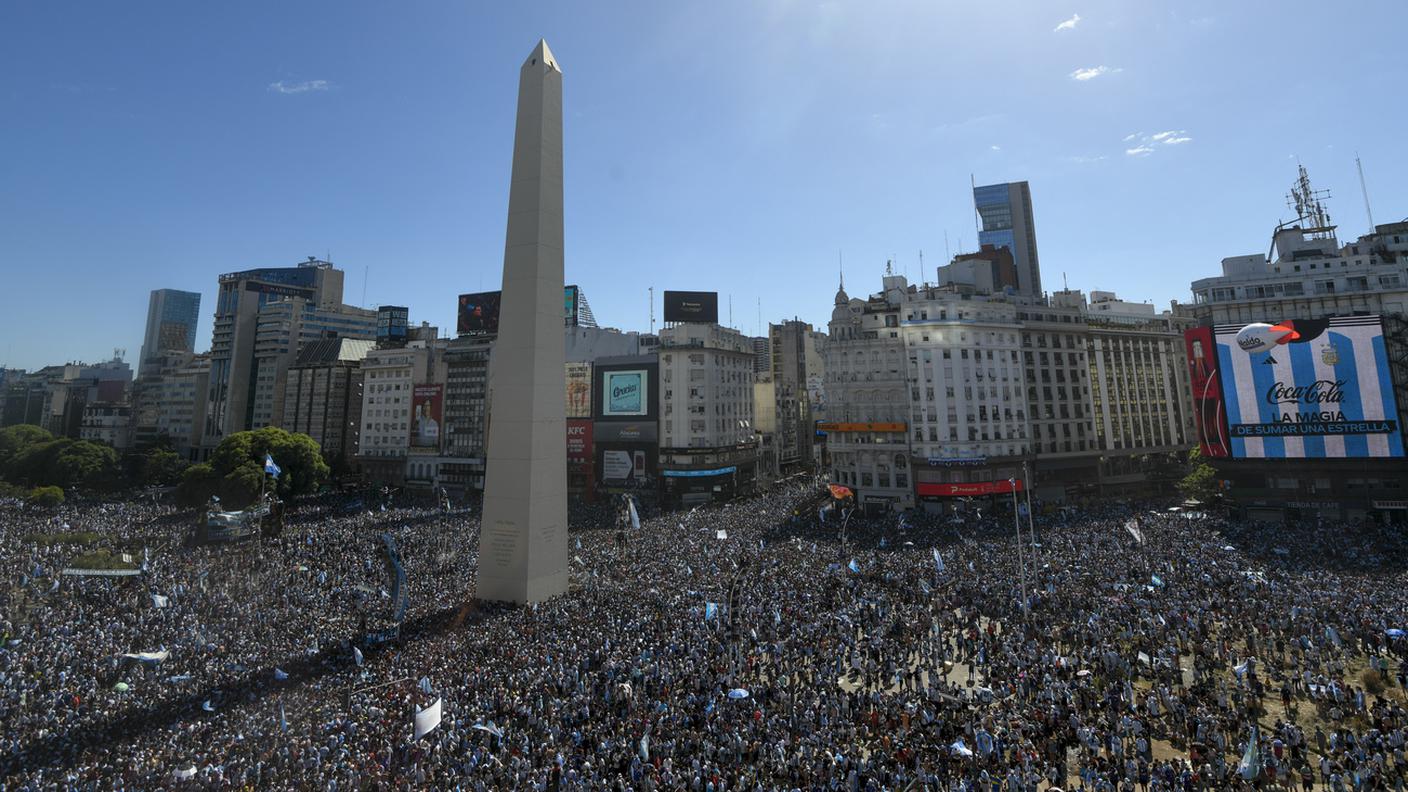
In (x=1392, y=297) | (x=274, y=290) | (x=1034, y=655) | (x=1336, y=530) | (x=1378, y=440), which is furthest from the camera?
(x=274, y=290)

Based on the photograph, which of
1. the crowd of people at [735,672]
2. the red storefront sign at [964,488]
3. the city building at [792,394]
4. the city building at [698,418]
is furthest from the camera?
the city building at [792,394]

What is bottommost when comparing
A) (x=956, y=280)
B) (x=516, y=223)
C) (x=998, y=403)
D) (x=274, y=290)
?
(x=998, y=403)

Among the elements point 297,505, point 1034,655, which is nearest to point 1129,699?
point 1034,655

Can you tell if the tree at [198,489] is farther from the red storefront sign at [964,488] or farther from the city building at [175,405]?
the city building at [175,405]

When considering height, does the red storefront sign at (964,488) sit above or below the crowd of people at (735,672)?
above

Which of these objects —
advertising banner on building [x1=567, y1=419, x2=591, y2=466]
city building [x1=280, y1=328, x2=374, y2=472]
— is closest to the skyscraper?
advertising banner on building [x1=567, y1=419, x2=591, y2=466]

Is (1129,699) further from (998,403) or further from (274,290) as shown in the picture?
(274,290)

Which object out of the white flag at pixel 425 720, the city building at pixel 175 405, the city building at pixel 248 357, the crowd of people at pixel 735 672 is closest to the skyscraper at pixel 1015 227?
the crowd of people at pixel 735 672

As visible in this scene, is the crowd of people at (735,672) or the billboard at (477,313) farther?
the billboard at (477,313)
